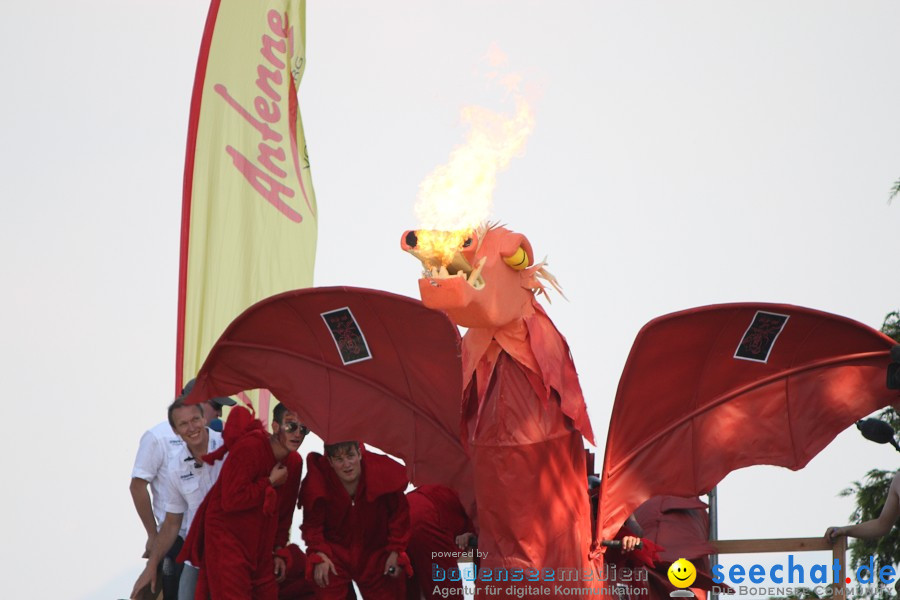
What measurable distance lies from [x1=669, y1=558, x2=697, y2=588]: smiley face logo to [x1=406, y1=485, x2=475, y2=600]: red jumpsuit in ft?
3.53

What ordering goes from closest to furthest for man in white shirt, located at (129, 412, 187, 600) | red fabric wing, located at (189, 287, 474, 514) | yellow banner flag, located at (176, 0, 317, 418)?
red fabric wing, located at (189, 287, 474, 514) < man in white shirt, located at (129, 412, 187, 600) < yellow banner flag, located at (176, 0, 317, 418)

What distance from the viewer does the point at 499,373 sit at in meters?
6.14

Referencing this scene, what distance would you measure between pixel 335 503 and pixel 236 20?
3.84 meters

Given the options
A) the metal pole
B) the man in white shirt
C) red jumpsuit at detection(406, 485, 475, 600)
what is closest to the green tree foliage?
the metal pole

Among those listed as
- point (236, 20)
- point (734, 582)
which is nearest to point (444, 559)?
point (734, 582)

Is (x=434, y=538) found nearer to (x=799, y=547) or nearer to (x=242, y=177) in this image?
(x=799, y=547)

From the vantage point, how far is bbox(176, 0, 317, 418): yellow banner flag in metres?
8.67

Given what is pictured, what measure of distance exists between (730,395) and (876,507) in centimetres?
283

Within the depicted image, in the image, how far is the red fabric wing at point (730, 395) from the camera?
20.6 feet


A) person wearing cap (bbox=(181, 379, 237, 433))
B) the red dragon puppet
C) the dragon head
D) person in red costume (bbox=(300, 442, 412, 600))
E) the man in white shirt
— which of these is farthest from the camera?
person wearing cap (bbox=(181, 379, 237, 433))

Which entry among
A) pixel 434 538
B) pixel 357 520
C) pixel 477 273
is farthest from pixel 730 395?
pixel 357 520

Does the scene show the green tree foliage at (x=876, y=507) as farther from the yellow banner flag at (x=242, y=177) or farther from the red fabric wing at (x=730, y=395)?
the yellow banner flag at (x=242, y=177)

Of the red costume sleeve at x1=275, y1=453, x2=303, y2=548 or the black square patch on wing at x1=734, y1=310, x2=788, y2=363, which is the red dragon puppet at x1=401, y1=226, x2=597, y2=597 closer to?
the black square patch on wing at x1=734, y1=310, x2=788, y2=363

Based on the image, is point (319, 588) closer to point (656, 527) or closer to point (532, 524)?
point (532, 524)
